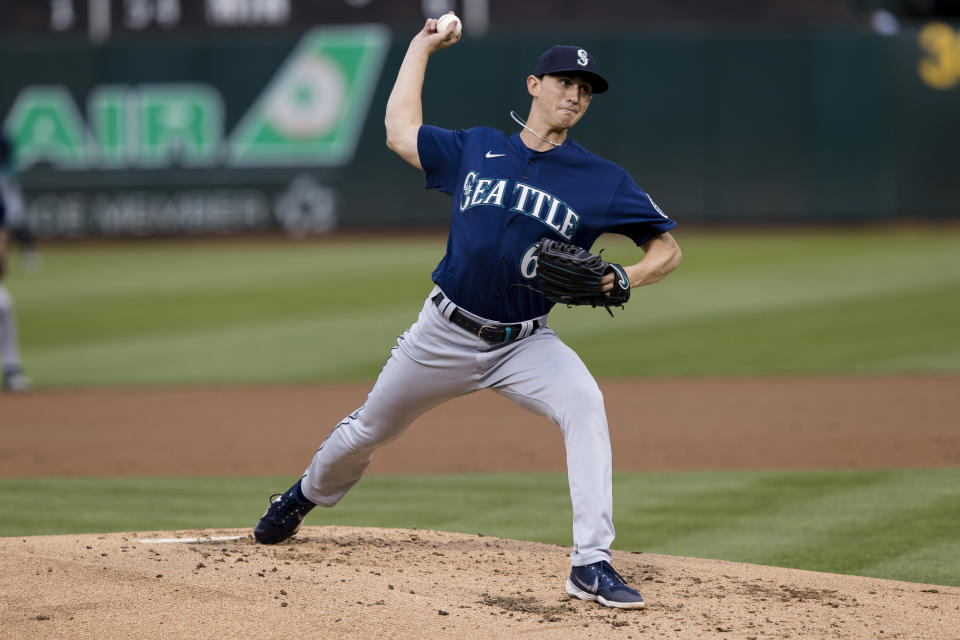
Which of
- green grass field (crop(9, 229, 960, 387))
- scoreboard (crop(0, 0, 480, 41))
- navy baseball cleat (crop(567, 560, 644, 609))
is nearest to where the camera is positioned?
navy baseball cleat (crop(567, 560, 644, 609))

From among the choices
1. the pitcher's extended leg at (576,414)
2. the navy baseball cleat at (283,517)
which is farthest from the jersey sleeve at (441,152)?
the navy baseball cleat at (283,517)

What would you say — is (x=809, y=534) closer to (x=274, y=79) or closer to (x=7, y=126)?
(x=274, y=79)

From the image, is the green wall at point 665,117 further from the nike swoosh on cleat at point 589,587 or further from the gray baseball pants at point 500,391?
the nike swoosh on cleat at point 589,587

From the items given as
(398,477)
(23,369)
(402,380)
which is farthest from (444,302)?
(23,369)

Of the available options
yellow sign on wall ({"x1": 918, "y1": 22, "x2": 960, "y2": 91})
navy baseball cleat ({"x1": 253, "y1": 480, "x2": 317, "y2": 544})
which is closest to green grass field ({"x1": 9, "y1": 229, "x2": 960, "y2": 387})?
yellow sign on wall ({"x1": 918, "y1": 22, "x2": 960, "y2": 91})

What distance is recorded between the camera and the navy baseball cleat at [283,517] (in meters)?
5.02

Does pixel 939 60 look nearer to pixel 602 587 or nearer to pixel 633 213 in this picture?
pixel 633 213

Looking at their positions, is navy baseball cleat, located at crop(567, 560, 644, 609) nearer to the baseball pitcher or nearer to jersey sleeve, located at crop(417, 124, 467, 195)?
the baseball pitcher

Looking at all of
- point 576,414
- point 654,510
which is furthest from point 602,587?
point 654,510

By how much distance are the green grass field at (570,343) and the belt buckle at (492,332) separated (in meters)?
1.37

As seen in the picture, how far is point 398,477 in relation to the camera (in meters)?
7.24

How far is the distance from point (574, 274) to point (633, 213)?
404mm

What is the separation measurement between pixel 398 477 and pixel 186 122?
50.7ft

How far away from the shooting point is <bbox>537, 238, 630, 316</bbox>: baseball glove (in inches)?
169
